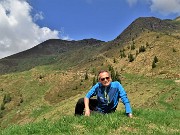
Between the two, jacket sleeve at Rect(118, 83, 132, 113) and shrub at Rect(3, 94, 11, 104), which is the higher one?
jacket sleeve at Rect(118, 83, 132, 113)

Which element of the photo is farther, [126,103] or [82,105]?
[82,105]

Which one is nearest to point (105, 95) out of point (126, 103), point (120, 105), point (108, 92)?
point (108, 92)

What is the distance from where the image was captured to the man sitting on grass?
613 inches

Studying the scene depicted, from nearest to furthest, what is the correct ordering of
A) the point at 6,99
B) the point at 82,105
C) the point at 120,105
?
1. the point at 82,105
2. the point at 120,105
3. the point at 6,99

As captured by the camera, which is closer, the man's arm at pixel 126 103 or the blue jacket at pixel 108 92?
the man's arm at pixel 126 103

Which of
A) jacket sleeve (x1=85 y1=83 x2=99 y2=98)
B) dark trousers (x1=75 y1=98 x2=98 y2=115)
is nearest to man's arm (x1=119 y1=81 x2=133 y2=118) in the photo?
jacket sleeve (x1=85 y1=83 x2=99 y2=98)

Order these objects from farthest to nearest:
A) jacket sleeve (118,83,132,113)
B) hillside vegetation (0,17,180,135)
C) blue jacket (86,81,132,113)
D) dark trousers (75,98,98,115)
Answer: dark trousers (75,98,98,115)
blue jacket (86,81,132,113)
jacket sleeve (118,83,132,113)
hillside vegetation (0,17,180,135)

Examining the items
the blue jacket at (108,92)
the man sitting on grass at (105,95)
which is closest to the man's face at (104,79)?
the man sitting on grass at (105,95)

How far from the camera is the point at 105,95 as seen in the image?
1598 cm

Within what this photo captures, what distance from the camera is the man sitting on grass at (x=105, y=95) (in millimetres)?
15570

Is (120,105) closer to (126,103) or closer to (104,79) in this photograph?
(126,103)

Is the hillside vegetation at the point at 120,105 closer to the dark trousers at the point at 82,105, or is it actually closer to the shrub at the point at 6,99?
the shrub at the point at 6,99

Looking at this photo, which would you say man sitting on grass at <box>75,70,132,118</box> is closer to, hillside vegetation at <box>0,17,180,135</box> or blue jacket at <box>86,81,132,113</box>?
blue jacket at <box>86,81,132,113</box>

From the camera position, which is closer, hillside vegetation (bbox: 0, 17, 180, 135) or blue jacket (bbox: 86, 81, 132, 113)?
hillside vegetation (bbox: 0, 17, 180, 135)
